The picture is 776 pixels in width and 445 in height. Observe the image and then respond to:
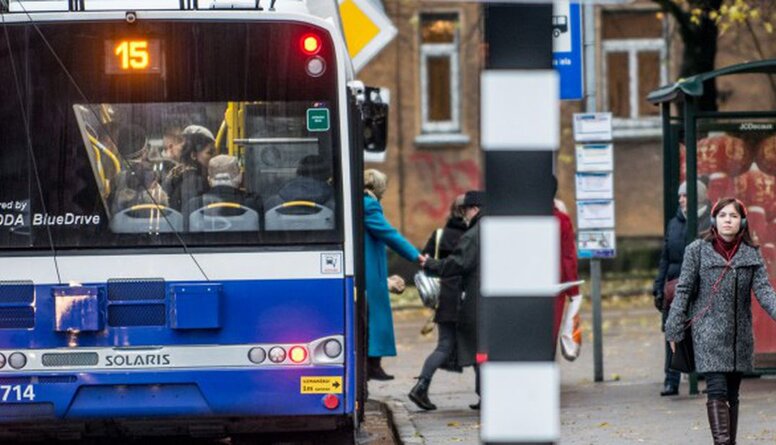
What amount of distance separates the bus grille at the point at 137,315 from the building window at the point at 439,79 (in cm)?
2131

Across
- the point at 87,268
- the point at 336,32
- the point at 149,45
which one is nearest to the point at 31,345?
the point at 87,268

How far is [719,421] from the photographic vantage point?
10.0 m

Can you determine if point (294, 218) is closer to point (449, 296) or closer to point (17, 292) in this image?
point (17, 292)

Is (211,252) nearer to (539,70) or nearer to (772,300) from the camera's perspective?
(772,300)

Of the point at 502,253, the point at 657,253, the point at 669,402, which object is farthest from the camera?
the point at 657,253

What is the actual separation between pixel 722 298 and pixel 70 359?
3.59 m

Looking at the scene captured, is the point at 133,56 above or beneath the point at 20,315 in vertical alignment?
above

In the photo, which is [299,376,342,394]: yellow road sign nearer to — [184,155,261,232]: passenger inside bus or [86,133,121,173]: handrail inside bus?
[184,155,261,232]: passenger inside bus

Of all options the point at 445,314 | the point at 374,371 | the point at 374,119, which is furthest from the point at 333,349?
the point at 374,371

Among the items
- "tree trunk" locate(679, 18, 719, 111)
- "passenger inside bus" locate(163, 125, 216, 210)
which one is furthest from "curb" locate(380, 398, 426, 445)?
"tree trunk" locate(679, 18, 719, 111)

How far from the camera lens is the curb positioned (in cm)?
1171

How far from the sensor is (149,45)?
381 inches

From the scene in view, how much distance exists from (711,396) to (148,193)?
11.0 ft

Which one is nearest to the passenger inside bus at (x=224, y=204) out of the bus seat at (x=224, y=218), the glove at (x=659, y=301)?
the bus seat at (x=224, y=218)
